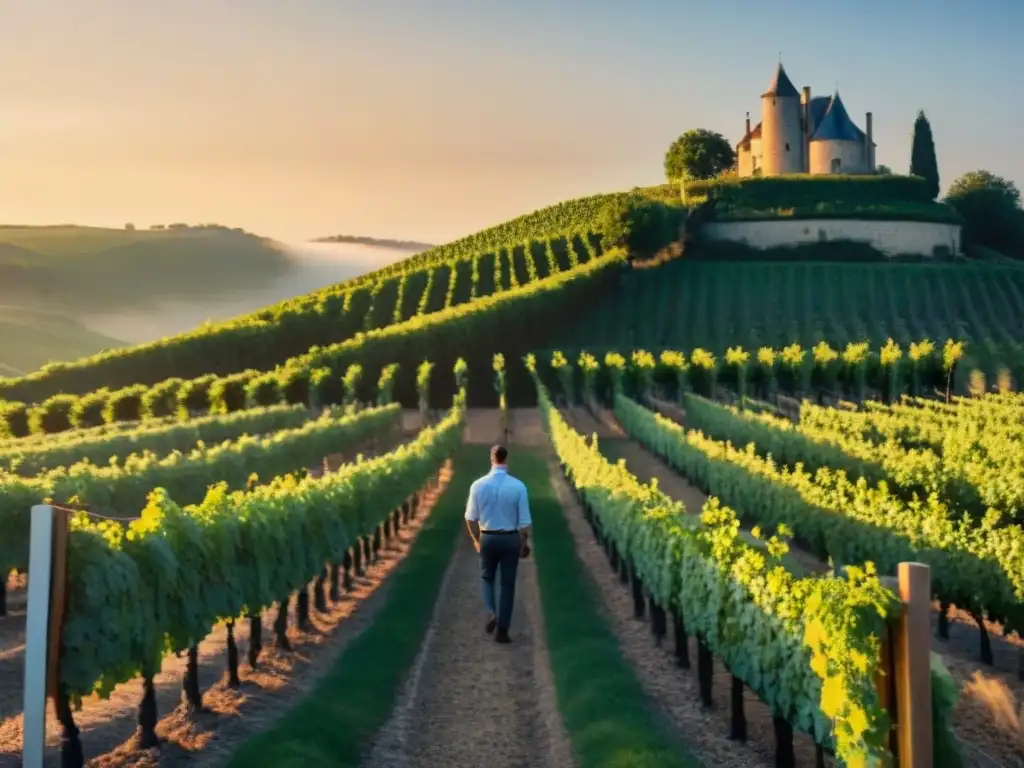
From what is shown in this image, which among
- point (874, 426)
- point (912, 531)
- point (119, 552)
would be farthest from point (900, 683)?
point (874, 426)

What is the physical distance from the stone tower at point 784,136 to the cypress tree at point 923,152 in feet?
37.4

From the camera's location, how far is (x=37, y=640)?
9.85 m

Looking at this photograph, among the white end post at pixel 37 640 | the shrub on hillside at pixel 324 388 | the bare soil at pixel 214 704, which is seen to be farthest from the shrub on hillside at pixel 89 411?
the white end post at pixel 37 640

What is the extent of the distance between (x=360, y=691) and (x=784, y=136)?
4905 inches

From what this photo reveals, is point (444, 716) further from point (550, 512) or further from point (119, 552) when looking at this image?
point (550, 512)

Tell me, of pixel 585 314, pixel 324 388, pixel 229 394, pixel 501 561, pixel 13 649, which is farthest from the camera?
pixel 585 314

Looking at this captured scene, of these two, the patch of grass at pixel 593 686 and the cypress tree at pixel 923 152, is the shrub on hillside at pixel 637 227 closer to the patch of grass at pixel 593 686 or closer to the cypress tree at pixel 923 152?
the cypress tree at pixel 923 152

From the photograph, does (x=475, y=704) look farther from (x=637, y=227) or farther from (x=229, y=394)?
(x=637, y=227)

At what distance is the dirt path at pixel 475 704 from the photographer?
1261 cm

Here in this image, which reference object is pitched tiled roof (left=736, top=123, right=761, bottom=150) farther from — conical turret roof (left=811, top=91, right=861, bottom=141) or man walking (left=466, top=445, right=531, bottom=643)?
man walking (left=466, top=445, right=531, bottom=643)

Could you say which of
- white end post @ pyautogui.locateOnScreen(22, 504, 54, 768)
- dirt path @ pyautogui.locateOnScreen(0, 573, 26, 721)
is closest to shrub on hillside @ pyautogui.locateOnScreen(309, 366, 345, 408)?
dirt path @ pyautogui.locateOnScreen(0, 573, 26, 721)

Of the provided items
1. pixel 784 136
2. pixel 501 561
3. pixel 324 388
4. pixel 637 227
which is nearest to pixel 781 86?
pixel 784 136

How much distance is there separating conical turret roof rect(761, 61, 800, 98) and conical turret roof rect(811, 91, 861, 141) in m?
4.14

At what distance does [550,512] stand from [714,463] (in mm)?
4306
